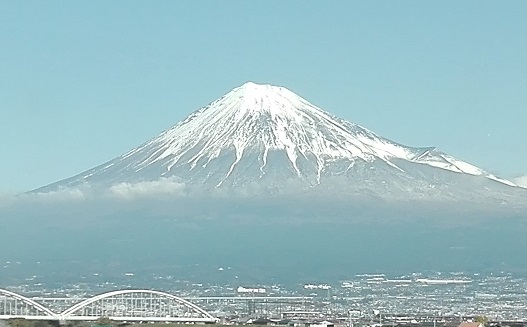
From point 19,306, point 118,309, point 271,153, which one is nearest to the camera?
point 19,306

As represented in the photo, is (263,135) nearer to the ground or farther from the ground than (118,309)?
farther from the ground

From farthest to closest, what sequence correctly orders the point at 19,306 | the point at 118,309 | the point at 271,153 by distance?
the point at 271,153
the point at 118,309
the point at 19,306

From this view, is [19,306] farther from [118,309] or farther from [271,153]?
[271,153]

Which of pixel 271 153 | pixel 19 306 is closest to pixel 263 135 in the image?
pixel 271 153

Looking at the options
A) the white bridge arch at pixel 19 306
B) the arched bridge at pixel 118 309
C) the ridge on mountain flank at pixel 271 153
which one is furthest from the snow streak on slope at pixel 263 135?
the white bridge arch at pixel 19 306

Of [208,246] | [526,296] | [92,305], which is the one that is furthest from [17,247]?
[92,305]
